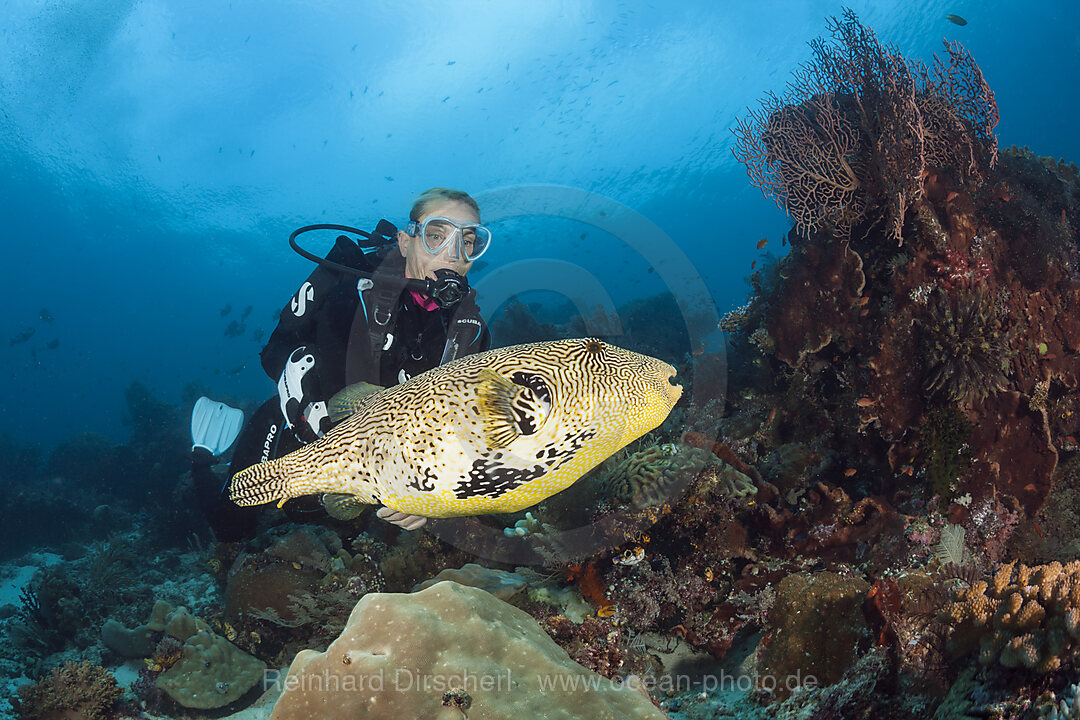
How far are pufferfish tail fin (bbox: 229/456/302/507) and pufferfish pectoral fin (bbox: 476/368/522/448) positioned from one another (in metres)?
1.21

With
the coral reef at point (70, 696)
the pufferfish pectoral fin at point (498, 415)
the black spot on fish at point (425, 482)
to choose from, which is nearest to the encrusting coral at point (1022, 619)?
the pufferfish pectoral fin at point (498, 415)

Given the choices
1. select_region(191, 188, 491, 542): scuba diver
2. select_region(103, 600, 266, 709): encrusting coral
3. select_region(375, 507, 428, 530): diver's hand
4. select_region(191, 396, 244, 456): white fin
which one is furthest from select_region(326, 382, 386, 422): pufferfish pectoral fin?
select_region(191, 396, 244, 456): white fin

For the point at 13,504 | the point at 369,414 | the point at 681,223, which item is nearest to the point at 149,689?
the point at 369,414

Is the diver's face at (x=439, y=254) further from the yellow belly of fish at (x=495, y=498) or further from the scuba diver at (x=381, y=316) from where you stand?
the yellow belly of fish at (x=495, y=498)

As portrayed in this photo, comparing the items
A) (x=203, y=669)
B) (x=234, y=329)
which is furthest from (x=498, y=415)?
(x=234, y=329)

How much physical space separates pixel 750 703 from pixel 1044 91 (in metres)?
82.0

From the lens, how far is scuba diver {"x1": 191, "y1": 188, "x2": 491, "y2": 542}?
13.7ft

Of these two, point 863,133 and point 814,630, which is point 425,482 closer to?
point 814,630

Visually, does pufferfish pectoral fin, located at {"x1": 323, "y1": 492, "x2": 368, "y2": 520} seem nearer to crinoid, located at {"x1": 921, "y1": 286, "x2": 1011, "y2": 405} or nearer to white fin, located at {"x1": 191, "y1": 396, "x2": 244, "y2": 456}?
white fin, located at {"x1": 191, "y1": 396, "x2": 244, "y2": 456}

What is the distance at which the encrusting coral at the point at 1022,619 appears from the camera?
203 centimetres

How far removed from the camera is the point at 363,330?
4266 millimetres

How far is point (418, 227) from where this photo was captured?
15.1 feet

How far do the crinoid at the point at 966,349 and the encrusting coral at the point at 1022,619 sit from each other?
9.11 ft

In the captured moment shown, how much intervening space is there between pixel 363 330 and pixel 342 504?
1925 millimetres
